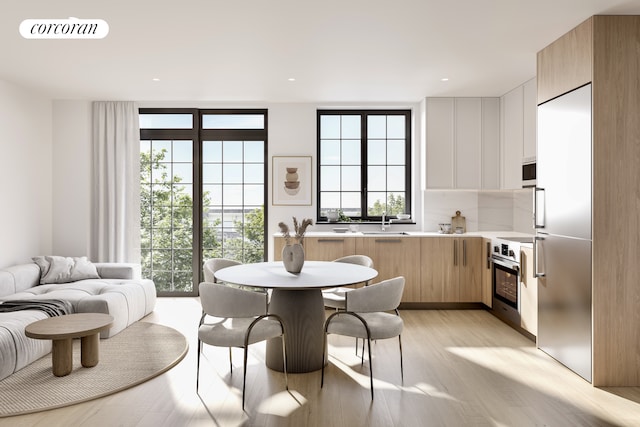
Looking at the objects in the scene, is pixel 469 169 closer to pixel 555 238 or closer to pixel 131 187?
pixel 555 238

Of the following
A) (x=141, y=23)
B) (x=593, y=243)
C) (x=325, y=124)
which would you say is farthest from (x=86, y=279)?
(x=593, y=243)

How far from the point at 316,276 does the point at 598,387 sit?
2.13 meters

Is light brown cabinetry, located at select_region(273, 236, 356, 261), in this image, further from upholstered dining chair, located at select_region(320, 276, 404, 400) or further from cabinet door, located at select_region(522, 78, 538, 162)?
upholstered dining chair, located at select_region(320, 276, 404, 400)

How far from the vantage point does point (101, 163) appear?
19.8 feet

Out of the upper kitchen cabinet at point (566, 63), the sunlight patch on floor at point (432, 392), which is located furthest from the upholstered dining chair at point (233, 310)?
the upper kitchen cabinet at point (566, 63)

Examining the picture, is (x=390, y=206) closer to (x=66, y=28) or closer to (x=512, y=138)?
(x=512, y=138)

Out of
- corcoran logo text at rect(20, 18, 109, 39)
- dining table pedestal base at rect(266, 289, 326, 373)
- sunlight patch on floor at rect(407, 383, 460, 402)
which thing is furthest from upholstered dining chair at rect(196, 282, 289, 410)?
corcoran logo text at rect(20, 18, 109, 39)

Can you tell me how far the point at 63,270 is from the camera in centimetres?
519

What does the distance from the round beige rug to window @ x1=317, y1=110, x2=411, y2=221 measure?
9.55ft

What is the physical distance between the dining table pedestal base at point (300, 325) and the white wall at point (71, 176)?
3898mm

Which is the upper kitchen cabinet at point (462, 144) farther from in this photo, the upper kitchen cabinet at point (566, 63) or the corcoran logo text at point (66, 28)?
the corcoran logo text at point (66, 28)

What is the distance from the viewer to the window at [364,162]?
20.8 ft

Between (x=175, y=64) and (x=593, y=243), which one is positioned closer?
(x=593, y=243)

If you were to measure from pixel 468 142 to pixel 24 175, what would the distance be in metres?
5.54
